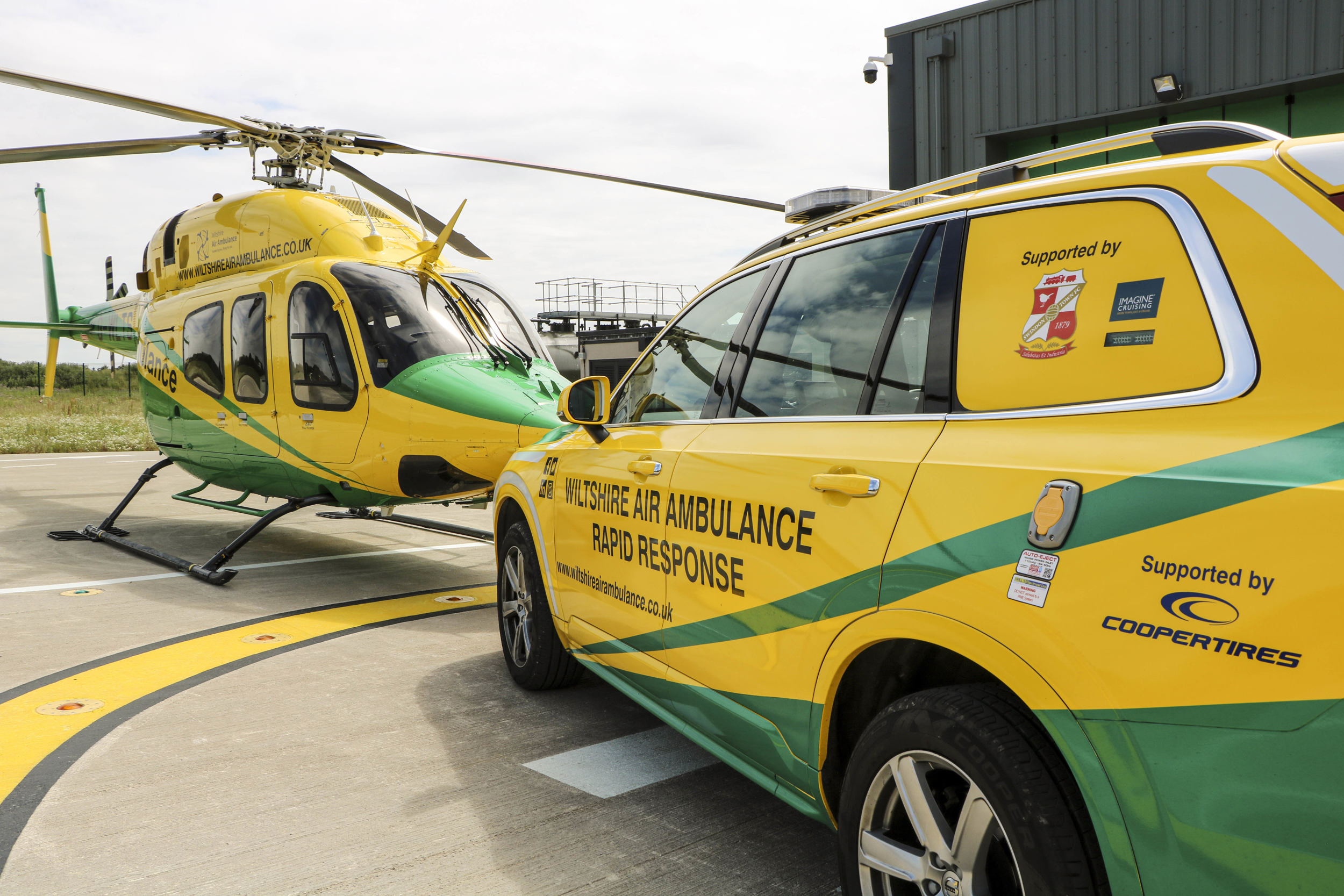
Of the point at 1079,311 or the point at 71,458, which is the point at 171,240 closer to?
the point at 1079,311

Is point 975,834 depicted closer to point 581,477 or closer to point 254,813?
point 581,477

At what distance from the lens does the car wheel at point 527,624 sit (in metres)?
4.40

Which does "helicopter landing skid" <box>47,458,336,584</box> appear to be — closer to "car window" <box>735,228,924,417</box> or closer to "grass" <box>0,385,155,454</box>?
"car window" <box>735,228,924,417</box>

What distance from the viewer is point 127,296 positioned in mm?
13141

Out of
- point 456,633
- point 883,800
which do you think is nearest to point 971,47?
point 456,633

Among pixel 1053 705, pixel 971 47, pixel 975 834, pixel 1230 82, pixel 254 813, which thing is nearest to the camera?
pixel 1053 705

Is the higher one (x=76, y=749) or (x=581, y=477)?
(x=581, y=477)

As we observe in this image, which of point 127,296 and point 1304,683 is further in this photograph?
point 127,296

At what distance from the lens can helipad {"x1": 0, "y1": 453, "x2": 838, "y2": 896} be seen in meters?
2.90

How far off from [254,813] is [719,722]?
5.69ft

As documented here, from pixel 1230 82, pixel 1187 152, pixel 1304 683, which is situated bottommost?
pixel 1304 683

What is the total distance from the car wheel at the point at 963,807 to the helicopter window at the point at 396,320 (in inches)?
238

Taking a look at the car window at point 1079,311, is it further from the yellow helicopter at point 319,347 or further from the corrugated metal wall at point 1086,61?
the corrugated metal wall at point 1086,61

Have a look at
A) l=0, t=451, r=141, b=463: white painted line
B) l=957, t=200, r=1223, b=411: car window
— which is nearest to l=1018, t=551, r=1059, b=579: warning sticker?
l=957, t=200, r=1223, b=411: car window
